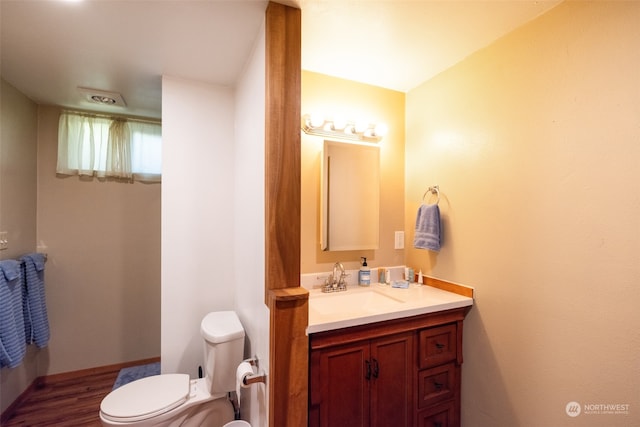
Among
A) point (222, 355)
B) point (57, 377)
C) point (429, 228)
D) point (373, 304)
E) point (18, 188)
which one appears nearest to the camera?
point (222, 355)

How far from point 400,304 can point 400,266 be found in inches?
24.3

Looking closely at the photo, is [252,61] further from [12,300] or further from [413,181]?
[12,300]

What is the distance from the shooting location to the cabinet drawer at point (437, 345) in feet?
4.97

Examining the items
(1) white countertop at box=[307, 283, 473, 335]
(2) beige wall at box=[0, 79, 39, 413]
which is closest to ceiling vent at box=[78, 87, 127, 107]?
(2) beige wall at box=[0, 79, 39, 413]

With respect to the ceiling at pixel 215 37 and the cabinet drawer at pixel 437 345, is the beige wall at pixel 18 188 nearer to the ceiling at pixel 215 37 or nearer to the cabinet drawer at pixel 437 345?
the ceiling at pixel 215 37

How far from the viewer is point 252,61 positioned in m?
1.55

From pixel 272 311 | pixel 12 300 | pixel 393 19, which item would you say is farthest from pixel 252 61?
pixel 12 300

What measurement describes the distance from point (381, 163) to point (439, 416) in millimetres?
1658

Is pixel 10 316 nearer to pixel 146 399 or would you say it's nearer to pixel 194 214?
pixel 146 399

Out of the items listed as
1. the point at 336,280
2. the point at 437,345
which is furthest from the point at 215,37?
the point at 437,345

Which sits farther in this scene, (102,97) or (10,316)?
(102,97)

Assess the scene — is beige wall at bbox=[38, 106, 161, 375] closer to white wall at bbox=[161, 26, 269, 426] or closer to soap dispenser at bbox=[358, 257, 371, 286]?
white wall at bbox=[161, 26, 269, 426]

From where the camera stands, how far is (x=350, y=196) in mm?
1945

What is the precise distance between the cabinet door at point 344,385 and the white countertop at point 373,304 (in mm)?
138
